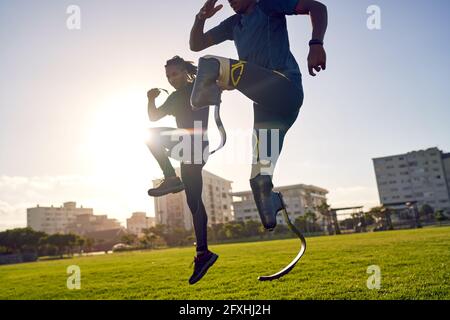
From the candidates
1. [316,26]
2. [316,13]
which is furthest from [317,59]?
[316,13]

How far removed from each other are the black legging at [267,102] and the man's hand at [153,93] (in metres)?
1.10

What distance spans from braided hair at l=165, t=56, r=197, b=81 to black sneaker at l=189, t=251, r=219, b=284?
1811 mm

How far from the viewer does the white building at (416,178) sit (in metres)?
154

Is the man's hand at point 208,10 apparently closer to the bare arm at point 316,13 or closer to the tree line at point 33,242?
the bare arm at point 316,13

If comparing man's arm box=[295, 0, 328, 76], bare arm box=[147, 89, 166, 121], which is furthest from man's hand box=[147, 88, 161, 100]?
man's arm box=[295, 0, 328, 76]

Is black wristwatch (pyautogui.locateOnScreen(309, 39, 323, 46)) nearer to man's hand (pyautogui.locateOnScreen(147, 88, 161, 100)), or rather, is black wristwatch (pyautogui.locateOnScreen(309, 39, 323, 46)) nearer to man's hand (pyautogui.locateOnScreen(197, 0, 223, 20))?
man's hand (pyautogui.locateOnScreen(197, 0, 223, 20))

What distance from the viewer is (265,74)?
8.67 ft

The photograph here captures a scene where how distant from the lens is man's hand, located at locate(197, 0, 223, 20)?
305 cm

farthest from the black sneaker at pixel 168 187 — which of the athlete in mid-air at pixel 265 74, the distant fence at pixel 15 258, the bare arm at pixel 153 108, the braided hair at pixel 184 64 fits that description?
the distant fence at pixel 15 258
